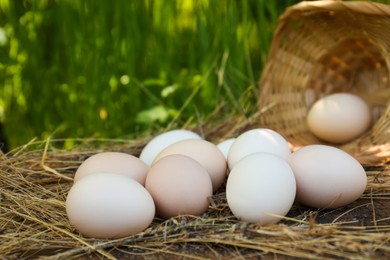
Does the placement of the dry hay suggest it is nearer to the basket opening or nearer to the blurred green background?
the basket opening

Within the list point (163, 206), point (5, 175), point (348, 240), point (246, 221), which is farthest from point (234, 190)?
point (5, 175)

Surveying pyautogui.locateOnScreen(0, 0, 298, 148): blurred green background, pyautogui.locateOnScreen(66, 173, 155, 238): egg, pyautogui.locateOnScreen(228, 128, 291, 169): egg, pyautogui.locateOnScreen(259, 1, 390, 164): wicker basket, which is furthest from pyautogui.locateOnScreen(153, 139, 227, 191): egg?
pyautogui.locateOnScreen(0, 0, 298, 148): blurred green background

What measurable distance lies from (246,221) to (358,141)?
2.86 ft

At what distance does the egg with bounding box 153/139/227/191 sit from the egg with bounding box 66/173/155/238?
0.99 ft

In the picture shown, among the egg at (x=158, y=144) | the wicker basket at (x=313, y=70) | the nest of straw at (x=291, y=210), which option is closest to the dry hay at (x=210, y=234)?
the nest of straw at (x=291, y=210)

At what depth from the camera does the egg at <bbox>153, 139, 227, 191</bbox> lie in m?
1.75

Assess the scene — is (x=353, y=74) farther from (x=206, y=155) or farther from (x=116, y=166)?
(x=116, y=166)

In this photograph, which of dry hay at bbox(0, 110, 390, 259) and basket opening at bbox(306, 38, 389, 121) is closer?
dry hay at bbox(0, 110, 390, 259)

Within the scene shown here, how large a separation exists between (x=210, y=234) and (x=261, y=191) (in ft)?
0.53

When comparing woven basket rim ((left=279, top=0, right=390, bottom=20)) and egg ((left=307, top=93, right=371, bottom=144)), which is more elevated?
woven basket rim ((left=279, top=0, right=390, bottom=20))

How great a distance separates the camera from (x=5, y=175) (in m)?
1.85

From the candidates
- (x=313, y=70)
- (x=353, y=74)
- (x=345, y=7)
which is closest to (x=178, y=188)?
(x=345, y=7)

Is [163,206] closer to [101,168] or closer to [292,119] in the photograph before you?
[101,168]

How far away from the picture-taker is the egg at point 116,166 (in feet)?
5.50
